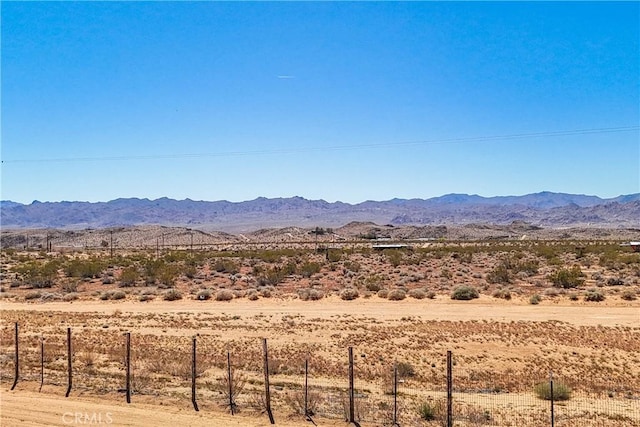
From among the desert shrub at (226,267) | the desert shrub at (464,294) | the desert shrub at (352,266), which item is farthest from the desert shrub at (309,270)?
the desert shrub at (464,294)

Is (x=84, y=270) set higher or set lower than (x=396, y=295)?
higher

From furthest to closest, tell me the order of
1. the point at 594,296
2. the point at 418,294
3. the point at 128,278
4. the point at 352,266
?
the point at 352,266 → the point at 128,278 → the point at 418,294 → the point at 594,296

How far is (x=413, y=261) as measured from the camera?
71.8m

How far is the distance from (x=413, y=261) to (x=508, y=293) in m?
28.2

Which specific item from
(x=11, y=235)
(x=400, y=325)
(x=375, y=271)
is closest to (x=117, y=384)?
(x=400, y=325)

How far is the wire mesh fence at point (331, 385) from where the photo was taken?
53.2 ft

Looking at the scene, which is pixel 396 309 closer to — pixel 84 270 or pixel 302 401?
pixel 302 401

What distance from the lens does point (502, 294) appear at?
4362 centimetres

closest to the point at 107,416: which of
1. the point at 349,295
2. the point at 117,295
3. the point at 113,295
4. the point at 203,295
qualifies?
the point at 349,295

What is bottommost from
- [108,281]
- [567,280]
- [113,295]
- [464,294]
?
[108,281]

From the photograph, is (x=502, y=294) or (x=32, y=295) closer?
(x=502, y=294)

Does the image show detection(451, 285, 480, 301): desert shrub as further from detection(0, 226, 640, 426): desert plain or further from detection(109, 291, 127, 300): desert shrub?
detection(109, 291, 127, 300): desert shrub

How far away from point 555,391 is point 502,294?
26126 millimetres

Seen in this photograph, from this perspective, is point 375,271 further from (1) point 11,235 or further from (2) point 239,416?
(1) point 11,235
